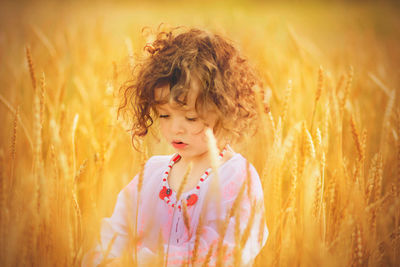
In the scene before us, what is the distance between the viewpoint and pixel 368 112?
1.56 metres

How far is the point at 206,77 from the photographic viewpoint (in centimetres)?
81

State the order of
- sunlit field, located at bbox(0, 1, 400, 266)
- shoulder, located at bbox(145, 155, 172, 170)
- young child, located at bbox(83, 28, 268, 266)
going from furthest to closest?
1. shoulder, located at bbox(145, 155, 172, 170)
2. young child, located at bbox(83, 28, 268, 266)
3. sunlit field, located at bbox(0, 1, 400, 266)

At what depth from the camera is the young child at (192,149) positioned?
29.8 inches

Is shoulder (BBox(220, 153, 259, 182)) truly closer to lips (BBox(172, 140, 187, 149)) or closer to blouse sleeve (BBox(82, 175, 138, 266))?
lips (BBox(172, 140, 187, 149))

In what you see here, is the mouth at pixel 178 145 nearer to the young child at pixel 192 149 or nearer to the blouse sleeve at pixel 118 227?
the young child at pixel 192 149

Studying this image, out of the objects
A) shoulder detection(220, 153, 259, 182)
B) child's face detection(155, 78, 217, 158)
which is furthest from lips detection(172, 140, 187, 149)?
shoulder detection(220, 153, 259, 182)

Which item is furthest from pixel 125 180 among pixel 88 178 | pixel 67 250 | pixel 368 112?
pixel 368 112

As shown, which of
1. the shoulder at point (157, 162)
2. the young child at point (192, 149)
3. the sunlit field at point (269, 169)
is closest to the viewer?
the sunlit field at point (269, 169)

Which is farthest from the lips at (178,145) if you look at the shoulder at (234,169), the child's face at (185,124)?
the shoulder at (234,169)

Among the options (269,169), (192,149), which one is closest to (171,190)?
(192,149)

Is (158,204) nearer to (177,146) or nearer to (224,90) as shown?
(177,146)

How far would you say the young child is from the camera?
2.49 feet

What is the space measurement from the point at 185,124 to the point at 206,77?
119 mm

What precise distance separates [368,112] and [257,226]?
1.03m
